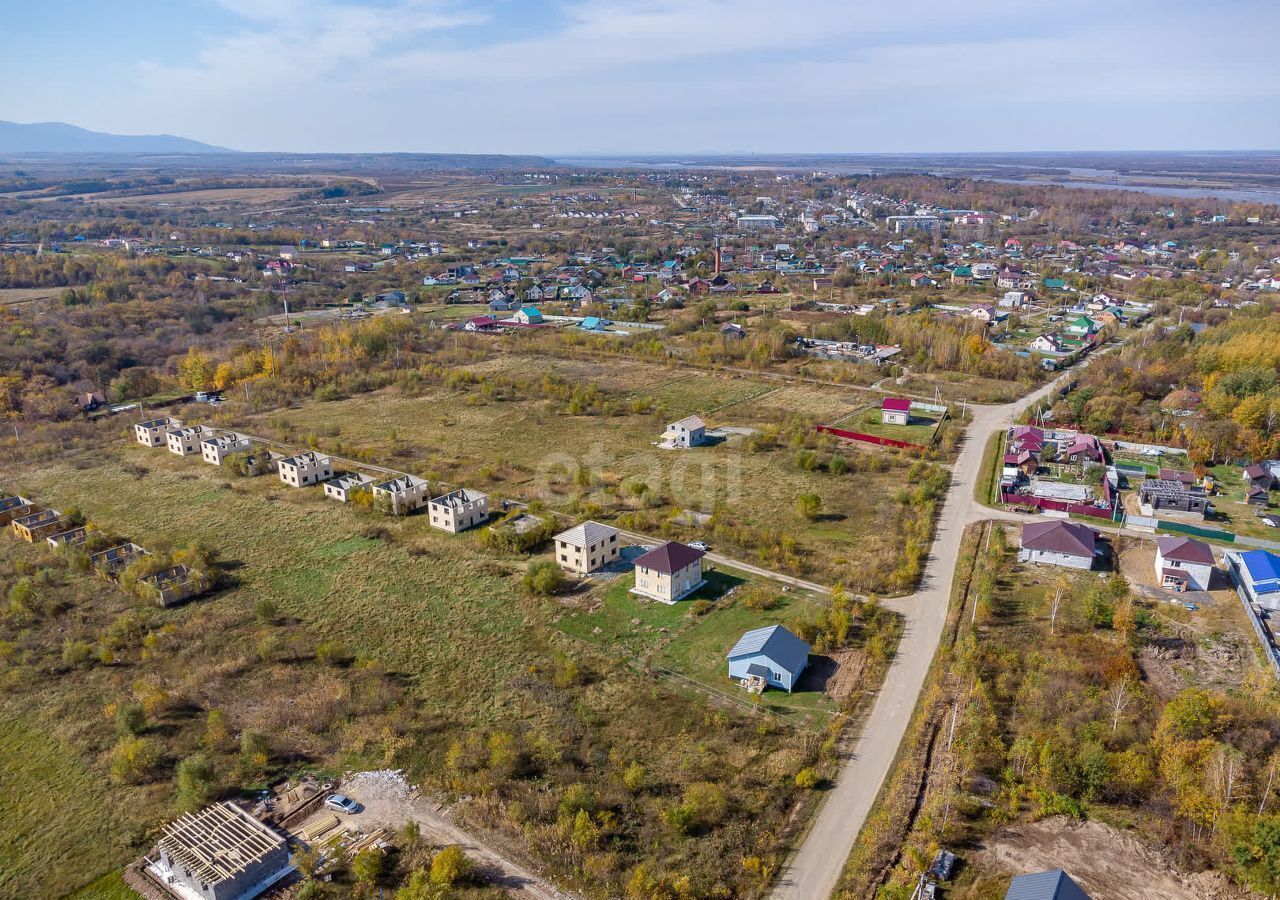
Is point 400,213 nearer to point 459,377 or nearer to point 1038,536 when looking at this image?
point 459,377

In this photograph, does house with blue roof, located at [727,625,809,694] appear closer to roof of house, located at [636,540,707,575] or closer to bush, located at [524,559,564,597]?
roof of house, located at [636,540,707,575]

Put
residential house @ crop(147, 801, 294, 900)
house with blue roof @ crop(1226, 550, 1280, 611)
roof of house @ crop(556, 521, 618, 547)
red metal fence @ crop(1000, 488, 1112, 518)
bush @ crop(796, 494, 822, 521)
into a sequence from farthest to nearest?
bush @ crop(796, 494, 822, 521) < red metal fence @ crop(1000, 488, 1112, 518) < roof of house @ crop(556, 521, 618, 547) < house with blue roof @ crop(1226, 550, 1280, 611) < residential house @ crop(147, 801, 294, 900)

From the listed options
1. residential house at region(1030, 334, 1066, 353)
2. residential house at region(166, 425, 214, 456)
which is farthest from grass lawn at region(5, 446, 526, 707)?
residential house at region(1030, 334, 1066, 353)

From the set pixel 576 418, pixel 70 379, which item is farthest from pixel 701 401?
pixel 70 379

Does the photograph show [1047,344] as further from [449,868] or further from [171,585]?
[171,585]

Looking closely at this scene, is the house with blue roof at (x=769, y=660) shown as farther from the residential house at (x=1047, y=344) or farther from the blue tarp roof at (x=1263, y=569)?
the residential house at (x=1047, y=344)

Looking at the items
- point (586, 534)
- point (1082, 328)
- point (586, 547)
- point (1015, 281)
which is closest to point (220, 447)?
point (586, 534)
